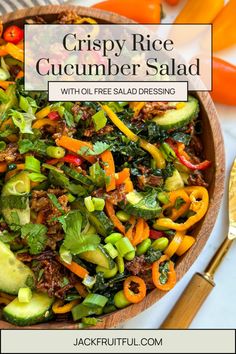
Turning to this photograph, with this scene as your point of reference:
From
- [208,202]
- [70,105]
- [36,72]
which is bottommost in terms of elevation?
[208,202]

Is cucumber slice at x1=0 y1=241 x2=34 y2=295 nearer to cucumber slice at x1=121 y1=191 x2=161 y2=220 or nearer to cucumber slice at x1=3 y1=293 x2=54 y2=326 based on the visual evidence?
cucumber slice at x1=3 y1=293 x2=54 y2=326

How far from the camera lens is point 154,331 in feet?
11.9

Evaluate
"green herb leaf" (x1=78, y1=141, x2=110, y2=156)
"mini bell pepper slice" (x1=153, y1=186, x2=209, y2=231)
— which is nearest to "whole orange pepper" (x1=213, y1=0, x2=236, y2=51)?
"mini bell pepper slice" (x1=153, y1=186, x2=209, y2=231)

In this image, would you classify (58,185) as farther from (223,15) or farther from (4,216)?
(223,15)

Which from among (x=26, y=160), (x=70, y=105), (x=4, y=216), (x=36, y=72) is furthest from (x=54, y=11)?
(x=4, y=216)

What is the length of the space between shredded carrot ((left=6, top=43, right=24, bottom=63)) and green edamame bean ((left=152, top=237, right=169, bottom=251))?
1332mm

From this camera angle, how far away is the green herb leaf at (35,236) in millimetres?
3043

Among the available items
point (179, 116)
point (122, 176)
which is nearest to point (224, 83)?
point (179, 116)

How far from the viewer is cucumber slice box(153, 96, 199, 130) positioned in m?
3.28

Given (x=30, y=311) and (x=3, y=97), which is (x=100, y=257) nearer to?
(x=30, y=311)

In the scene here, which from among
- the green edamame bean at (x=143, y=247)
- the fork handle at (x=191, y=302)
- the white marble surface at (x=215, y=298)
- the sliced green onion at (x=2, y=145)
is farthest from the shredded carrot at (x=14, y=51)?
the fork handle at (x=191, y=302)

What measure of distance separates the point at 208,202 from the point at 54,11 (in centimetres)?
150

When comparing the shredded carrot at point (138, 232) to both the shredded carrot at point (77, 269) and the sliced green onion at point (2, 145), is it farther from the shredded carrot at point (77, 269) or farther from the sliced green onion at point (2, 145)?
the sliced green onion at point (2, 145)

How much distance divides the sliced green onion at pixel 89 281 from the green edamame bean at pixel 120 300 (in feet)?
0.59
